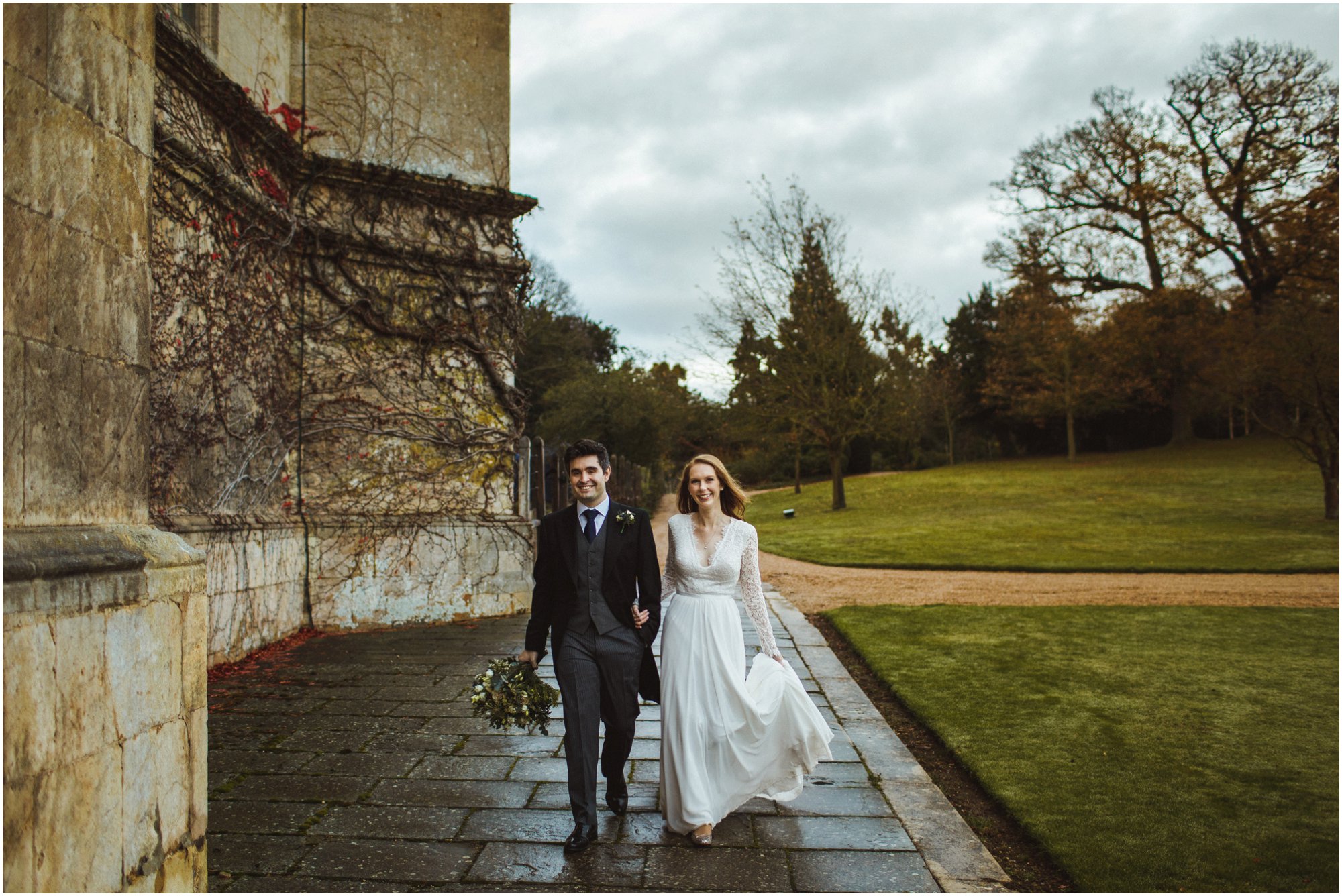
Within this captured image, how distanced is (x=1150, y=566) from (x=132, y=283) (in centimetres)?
1467

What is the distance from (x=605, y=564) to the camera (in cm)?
394

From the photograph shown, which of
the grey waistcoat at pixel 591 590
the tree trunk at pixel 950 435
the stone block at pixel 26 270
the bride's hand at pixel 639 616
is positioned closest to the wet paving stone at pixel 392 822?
the grey waistcoat at pixel 591 590

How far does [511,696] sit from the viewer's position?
3861 mm

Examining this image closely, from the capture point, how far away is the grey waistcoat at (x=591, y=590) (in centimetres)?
388

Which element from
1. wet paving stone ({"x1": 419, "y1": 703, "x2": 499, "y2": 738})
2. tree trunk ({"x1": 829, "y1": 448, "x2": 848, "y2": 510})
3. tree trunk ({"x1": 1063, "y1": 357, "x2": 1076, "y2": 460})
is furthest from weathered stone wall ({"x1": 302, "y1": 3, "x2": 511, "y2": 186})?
tree trunk ({"x1": 1063, "y1": 357, "x2": 1076, "y2": 460})

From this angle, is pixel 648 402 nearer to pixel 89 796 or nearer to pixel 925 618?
pixel 925 618

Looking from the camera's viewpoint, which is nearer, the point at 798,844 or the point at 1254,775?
the point at 798,844

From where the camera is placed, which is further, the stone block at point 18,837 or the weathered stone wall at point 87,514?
the weathered stone wall at point 87,514

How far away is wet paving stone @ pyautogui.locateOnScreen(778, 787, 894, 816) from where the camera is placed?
159 inches

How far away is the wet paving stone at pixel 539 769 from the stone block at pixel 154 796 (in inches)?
71.9

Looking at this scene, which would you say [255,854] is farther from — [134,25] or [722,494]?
[134,25]

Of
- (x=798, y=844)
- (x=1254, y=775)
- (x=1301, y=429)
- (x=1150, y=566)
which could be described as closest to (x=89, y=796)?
(x=798, y=844)

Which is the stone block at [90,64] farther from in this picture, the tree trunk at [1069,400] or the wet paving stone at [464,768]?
the tree trunk at [1069,400]

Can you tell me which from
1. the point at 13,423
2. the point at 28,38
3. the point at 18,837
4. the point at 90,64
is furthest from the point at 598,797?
the point at 28,38
